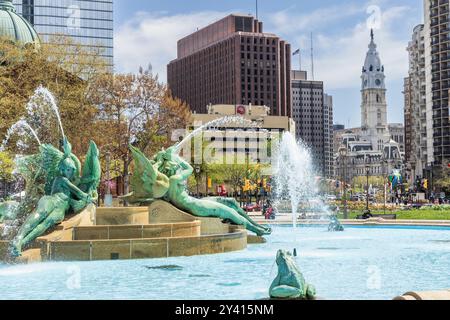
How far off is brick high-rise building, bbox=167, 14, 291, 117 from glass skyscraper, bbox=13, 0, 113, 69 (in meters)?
42.6

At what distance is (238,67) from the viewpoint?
170m

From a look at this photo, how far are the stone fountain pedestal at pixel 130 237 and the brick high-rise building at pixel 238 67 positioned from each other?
148031mm

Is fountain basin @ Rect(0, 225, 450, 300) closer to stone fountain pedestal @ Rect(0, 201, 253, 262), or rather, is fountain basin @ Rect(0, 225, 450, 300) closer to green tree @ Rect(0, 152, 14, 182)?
stone fountain pedestal @ Rect(0, 201, 253, 262)

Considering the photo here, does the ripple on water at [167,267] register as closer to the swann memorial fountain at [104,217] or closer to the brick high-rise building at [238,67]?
the swann memorial fountain at [104,217]

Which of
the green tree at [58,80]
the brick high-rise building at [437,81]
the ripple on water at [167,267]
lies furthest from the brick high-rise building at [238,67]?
the ripple on water at [167,267]

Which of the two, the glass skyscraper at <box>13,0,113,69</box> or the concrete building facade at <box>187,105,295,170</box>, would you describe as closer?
the concrete building facade at <box>187,105,295,170</box>

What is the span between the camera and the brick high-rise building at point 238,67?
6747 inches

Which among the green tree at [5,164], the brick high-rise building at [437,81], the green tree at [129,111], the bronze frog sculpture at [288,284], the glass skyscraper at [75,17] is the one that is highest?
the glass skyscraper at [75,17]

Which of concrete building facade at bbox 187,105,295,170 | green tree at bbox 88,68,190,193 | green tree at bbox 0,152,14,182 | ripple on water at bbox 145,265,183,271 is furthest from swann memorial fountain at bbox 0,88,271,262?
concrete building facade at bbox 187,105,295,170

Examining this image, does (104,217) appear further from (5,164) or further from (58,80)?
(58,80)

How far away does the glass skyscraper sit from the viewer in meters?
131

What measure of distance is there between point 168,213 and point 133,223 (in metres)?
1.47
